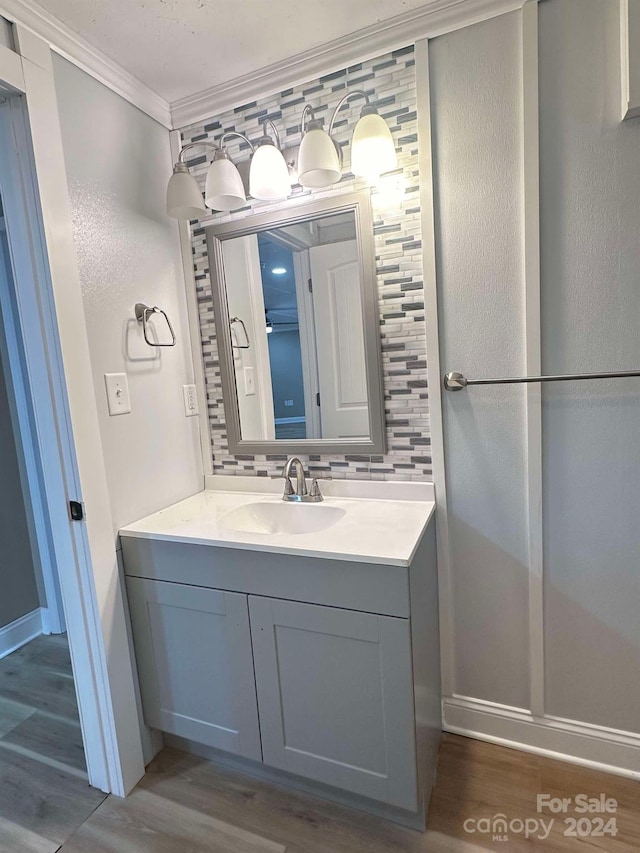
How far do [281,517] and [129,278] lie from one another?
3.08 ft

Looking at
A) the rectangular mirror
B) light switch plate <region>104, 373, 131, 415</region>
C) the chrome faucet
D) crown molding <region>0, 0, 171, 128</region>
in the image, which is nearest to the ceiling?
crown molding <region>0, 0, 171, 128</region>

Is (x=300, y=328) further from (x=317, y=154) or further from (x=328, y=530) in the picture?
(x=328, y=530)

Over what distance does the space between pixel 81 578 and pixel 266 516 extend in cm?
59

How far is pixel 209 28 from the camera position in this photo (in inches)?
51.8

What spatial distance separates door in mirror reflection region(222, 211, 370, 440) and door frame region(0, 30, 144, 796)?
0.57m

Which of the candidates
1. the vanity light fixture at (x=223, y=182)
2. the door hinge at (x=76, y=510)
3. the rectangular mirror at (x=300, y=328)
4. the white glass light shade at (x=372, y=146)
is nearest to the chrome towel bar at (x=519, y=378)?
the rectangular mirror at (x=300, y=328)

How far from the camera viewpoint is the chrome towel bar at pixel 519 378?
48.6 inches

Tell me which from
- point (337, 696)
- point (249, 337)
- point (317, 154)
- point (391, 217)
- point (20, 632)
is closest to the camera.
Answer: point (337, 696)

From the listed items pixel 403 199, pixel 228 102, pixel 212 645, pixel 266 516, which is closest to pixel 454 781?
pixel 212 645

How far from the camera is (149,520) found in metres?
1.52

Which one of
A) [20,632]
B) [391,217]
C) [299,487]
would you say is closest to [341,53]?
[391,217]

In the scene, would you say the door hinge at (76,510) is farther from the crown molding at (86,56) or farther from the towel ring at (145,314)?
the crown molding at (86,56)

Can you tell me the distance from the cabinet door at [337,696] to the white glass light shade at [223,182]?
4.04ft

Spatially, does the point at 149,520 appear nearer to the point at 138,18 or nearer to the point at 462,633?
the point at 462,633
